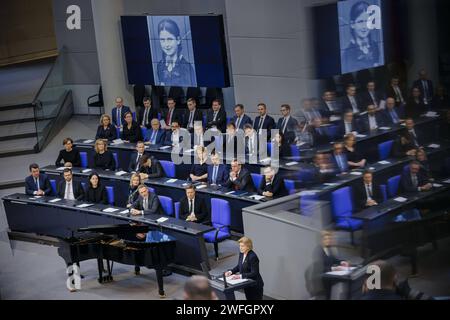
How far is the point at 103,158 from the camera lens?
12852 millimetres

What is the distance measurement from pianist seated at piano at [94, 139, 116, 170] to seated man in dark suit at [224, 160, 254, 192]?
8.91 ft

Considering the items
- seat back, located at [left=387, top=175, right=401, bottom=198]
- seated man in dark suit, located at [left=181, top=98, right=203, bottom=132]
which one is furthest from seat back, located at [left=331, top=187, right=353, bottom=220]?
seated man in dark suit, located at [left=181, top=98, right=203, bottom=132]

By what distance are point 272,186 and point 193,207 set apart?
1.11 meters

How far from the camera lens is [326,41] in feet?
9.96

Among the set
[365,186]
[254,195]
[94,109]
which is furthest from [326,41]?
[94,109]

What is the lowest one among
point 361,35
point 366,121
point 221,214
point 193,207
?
point 221,214

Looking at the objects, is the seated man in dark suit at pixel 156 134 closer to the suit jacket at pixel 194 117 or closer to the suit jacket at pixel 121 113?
the suit jacket at pixel 194 117

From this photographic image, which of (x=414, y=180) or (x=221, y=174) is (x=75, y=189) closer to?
(x=221, y=174)

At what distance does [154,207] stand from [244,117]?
3.35m

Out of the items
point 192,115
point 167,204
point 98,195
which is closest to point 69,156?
point 98,195

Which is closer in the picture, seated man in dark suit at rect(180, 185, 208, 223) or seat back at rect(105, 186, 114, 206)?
seated man in dark suit at rect(180, 185, 208, 223)

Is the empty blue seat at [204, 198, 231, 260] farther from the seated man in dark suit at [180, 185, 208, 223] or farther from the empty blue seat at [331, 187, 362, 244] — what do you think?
the empty blue seat at [331, 187, 362, 244]

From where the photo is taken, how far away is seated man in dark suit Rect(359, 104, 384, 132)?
10.3 feet

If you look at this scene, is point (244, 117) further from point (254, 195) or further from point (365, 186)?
point (365, 186)
